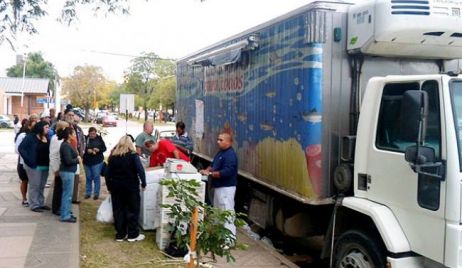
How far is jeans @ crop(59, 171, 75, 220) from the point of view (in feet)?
27.0

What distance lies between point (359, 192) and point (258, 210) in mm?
3008

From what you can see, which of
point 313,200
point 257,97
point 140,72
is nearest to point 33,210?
point 257,97

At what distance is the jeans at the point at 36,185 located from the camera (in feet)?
29.2

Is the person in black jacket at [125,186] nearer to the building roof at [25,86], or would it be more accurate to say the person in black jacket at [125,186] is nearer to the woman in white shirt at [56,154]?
the woman in white shirt at [56,154]

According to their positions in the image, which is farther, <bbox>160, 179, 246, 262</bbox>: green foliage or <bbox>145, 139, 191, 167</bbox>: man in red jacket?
<bbox>145, 139, 191, 167</bbox>: man in red jacket

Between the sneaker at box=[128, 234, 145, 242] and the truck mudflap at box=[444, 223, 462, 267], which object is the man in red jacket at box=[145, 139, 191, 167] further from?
the truck mudflap at box=[444, 223, 462, 267]

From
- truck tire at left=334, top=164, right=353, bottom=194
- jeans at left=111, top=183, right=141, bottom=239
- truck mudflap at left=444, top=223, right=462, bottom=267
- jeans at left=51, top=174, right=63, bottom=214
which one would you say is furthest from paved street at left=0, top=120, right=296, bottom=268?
truck mudflap at left=444, top=223, right=462, bottom=267

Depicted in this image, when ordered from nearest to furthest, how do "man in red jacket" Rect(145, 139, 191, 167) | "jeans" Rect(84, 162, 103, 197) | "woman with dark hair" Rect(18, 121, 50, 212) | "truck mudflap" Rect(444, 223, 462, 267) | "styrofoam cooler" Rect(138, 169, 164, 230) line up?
"truck mudflap" Rect(444, 223, 462, 267) → "styrofoam cooler" Rect(138, 169, 164, 230) → "man in red jacket" Rect(145, 139, 191, 167) → "woman with dark hair" Rect(18, 121, 50, 212) → "jeans" Rect(84, 162, 103, 197)

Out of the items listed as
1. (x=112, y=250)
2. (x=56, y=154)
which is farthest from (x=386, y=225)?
(x=56, y=154)

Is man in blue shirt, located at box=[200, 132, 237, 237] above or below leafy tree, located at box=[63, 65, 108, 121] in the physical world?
below

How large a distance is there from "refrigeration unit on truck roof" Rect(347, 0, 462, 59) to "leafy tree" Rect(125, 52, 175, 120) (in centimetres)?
7658

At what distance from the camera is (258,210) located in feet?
26.5

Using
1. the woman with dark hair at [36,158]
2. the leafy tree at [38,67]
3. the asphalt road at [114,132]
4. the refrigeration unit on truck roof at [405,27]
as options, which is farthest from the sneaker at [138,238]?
the leafy tree at [38,67]

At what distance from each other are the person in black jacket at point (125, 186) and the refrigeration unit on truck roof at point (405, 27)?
10.8 feet
